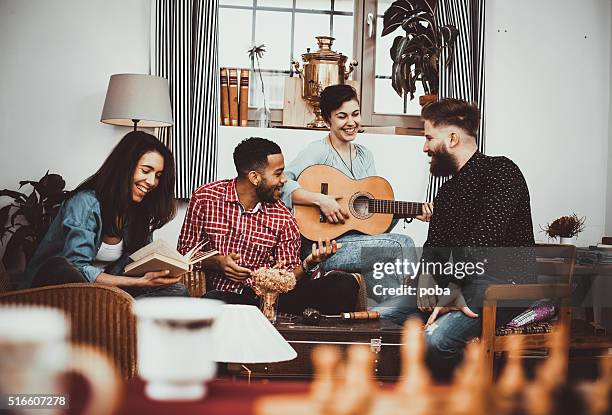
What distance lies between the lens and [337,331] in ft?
8.79

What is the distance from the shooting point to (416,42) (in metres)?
4.36

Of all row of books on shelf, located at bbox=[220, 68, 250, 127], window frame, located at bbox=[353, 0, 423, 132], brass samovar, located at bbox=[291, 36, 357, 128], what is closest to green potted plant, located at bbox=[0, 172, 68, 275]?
row of books on shelf, located at bbox=[220, 68, 250, 127]

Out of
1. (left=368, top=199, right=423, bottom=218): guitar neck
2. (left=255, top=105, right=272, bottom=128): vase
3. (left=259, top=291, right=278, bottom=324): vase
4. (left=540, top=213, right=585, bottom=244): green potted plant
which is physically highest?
(left=255, top=105, right=272, bottom=128): vase

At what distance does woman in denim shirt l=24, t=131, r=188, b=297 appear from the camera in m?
2.57

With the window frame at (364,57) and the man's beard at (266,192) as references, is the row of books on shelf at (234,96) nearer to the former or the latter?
the window frame at (364,57)

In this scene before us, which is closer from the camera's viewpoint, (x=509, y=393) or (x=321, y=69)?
(x=509, y=393)

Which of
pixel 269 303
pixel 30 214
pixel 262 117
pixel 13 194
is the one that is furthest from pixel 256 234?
pixel 13 194

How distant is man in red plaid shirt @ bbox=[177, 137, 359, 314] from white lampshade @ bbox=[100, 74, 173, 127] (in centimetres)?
70

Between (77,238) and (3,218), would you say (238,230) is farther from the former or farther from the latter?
(3,218)

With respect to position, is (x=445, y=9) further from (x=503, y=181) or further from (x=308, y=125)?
(x=503, y=181)

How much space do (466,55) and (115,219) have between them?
2.49 metres

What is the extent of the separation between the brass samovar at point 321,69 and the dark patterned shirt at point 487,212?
1.65 meters

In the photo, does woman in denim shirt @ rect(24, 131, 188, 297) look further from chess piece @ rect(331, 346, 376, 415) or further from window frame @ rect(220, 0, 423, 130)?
chess piece @ rect(331, 346, 376, 415)

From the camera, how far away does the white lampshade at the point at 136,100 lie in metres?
3.85
